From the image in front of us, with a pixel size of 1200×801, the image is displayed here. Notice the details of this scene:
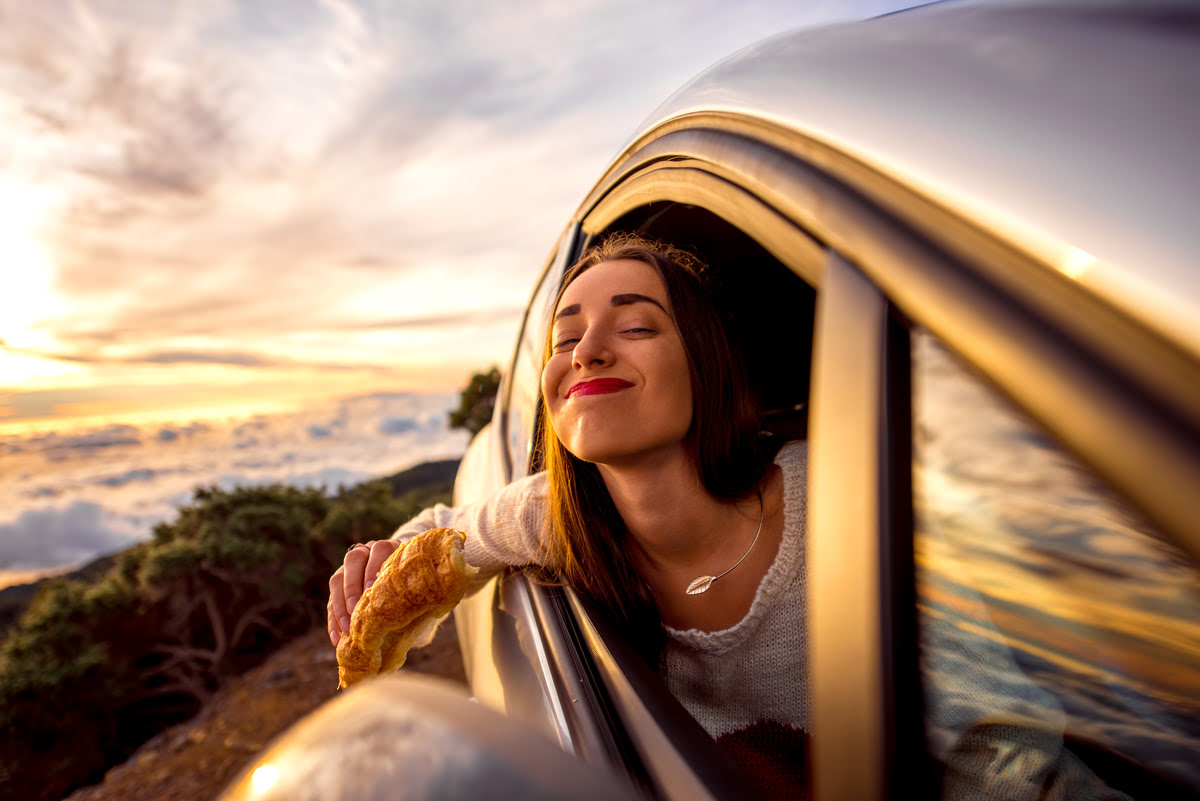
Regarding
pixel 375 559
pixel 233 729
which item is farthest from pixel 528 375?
pixel 233 729

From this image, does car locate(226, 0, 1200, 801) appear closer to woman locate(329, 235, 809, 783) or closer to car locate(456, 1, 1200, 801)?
car locate(456, 1, 1200, 801)

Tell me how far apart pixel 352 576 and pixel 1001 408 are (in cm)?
167

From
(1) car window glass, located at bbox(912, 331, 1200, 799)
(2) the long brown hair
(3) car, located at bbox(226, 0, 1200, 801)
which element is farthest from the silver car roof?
(2) the long brown hair

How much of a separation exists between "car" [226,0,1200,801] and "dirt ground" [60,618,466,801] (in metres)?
4.79

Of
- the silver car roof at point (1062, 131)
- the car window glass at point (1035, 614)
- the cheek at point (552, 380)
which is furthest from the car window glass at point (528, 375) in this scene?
the car window glass at point (1035, 614)

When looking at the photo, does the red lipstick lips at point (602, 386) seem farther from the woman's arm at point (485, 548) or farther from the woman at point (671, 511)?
the woman's arm at point (485, 548)

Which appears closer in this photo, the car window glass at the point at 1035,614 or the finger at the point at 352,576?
the car window glass at the point at 1035,614

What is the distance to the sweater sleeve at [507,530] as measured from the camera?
1.70 m

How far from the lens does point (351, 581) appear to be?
1.64 m

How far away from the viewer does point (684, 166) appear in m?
1.26

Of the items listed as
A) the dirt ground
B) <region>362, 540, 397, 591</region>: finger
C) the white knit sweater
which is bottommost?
the dirt ground

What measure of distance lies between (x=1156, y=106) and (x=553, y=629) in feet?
4.40

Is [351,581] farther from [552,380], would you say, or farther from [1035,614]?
[1035,614]

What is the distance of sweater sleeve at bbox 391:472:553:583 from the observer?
66.7 inches
